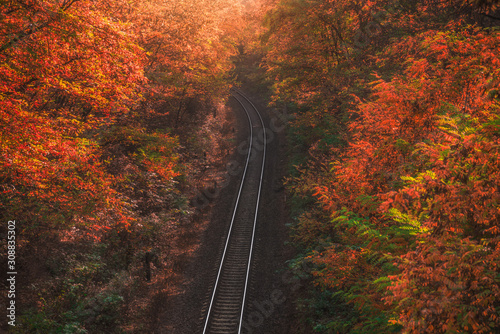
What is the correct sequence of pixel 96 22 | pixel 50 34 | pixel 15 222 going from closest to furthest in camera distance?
pixel 50 34 < pixel 96 22 < pixel 15 222

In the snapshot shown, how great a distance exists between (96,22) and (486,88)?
770cm

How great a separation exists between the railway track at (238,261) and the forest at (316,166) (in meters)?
2.23

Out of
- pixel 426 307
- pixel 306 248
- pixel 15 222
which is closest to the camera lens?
pixel 426 307

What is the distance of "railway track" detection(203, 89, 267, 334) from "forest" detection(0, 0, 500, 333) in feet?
7.31

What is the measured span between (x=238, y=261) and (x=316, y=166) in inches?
301

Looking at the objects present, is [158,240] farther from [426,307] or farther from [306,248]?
[426,307]

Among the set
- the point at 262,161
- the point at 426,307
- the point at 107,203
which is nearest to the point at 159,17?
the point at 107,203

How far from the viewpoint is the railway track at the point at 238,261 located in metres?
11.2

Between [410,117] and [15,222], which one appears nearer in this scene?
[410,117]

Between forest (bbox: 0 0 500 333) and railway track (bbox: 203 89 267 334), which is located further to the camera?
railway track (bbox: 203 89 267 334)

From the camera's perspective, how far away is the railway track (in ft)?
36.8

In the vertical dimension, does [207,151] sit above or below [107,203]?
above

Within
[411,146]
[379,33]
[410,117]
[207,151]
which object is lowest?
[411,146]

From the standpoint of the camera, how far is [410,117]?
696 cm
